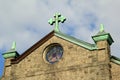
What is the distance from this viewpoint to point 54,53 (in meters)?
27.2

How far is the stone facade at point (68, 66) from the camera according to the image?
2478 cm

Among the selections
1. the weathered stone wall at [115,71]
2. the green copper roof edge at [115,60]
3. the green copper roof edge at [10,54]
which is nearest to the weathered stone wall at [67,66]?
the weathered stone wall at [115,71]

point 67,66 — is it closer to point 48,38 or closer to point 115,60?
point 48,38

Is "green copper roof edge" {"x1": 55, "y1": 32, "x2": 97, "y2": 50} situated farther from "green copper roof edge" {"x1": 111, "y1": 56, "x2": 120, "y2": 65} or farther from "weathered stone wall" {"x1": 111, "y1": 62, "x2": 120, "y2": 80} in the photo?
"weathered stone wall" {"x1": 111, "y1": 62, "x2": 120, "y2": 80}

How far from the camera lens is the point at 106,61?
24781mm

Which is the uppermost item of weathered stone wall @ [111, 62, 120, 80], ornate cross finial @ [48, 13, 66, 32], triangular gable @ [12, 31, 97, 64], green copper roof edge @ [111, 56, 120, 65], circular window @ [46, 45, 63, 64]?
ornate cross finial @ [48, 13, 66, 32]

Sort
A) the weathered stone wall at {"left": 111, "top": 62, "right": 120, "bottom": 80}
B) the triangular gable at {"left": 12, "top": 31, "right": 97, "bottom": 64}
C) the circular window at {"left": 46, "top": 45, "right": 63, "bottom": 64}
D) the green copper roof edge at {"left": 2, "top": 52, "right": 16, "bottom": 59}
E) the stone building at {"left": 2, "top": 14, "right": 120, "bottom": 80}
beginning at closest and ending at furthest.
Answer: the weathered stone wall at {"left": 111, "top": 62, "right": 120, "bottom": 80}
the stone building at {"left": 2, "top": 14, "right": 120, "bottom": 80}
the triangular gable at {"left": 12, "top": 31, "right": 97, "bottom": 64}
the circular window at {"left": 46, "top": 45, "right": 63, "bottom": 64}
the green copper roof edge at {"left": 2, "top": 52, "right": 16, "bottom": 59}

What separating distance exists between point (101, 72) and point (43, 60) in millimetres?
4744

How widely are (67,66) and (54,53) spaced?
5.68 feet

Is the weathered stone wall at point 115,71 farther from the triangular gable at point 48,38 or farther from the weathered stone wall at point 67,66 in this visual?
the triangular gable at point 48,38

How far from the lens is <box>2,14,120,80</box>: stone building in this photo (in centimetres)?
2492

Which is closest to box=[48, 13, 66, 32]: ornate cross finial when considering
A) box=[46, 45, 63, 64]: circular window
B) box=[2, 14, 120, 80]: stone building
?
box=[2, 14, 120, 80]: stone building

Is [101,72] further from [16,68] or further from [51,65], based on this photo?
[16,68]

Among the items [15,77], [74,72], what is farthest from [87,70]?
[15,77]
